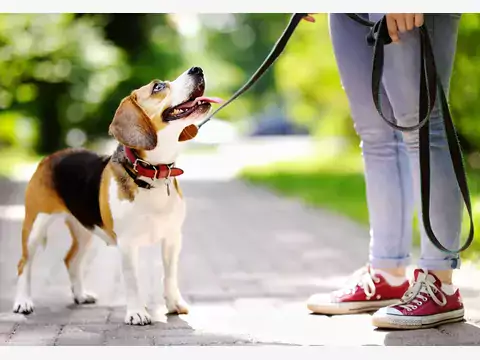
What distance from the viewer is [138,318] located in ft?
9.05

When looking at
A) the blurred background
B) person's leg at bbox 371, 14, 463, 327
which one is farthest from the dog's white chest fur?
the blurred background

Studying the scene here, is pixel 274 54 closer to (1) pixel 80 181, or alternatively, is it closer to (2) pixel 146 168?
(2) pixel 146 168

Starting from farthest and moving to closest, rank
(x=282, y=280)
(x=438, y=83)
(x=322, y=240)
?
(x=322, y=240) < (x=282, y=280) < (x=438, y=83)

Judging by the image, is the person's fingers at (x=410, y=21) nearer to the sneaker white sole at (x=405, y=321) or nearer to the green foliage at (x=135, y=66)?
the sneaker white sole at (x=405, y=321)

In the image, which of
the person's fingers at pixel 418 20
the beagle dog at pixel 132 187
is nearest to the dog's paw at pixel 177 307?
the beagle dog at pixel 132 187

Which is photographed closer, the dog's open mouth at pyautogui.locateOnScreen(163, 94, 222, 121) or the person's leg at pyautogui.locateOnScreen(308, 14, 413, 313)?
the dog's open mouth at pyautogui.locateOnScreen(163, 94, 222, 121)

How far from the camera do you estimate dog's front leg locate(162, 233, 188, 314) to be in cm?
290

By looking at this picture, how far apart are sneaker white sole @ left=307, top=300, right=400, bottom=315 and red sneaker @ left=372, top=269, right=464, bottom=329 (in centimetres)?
23

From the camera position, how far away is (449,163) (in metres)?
2.68

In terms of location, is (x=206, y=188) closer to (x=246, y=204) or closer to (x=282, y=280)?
(x=246, y=204)

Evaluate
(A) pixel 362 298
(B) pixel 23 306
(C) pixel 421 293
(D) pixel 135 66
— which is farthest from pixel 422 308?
(D) pixel 135 66

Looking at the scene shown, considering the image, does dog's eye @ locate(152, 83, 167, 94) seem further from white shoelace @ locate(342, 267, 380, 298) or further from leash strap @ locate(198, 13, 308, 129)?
white shoelace @ locate(342, 267, 380, 298)
